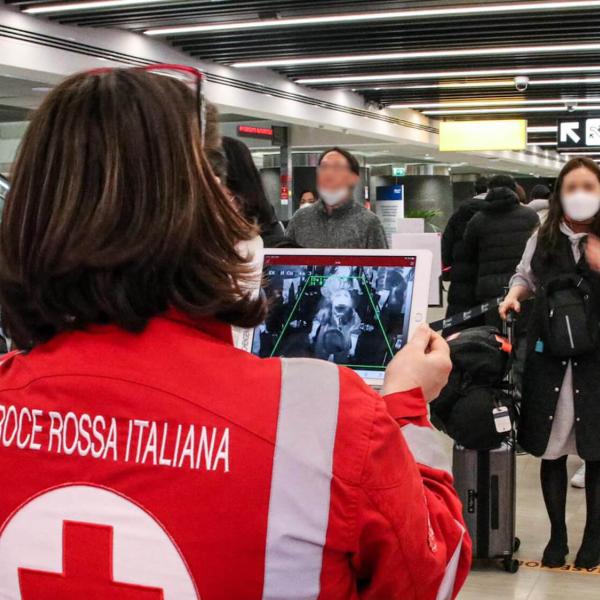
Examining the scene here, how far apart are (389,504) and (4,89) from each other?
15043 millimetres

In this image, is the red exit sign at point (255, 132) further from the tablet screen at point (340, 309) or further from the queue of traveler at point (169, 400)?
the queue of traveler at point (169, 400)

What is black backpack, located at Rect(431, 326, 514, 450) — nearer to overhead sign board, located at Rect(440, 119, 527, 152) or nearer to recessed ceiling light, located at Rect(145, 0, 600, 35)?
recessed ceiling light, located at Rect(145, 0, 600, 35)

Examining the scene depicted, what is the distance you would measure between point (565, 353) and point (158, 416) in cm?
312

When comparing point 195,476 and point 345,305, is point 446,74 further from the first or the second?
point 195,476

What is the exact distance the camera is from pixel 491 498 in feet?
13.4

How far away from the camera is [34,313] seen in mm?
1010

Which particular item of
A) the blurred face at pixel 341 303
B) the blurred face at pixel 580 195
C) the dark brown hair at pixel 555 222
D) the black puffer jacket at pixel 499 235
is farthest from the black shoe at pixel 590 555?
the blurred face at pixel 341 303

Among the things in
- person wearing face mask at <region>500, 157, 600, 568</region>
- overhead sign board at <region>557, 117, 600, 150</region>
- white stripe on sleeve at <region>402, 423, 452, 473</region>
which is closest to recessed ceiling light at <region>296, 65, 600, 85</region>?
overhead sign board at <region>557, 117, 600, 150</region>

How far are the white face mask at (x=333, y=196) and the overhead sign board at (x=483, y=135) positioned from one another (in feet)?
54.6

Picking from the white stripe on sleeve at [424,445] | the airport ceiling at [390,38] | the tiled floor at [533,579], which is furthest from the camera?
the airport ceiling at [390,38]

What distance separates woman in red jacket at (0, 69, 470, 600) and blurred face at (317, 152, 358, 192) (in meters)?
3.76

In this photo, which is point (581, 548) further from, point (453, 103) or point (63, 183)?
point (453, 103)

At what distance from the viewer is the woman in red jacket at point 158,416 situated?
3.03ft

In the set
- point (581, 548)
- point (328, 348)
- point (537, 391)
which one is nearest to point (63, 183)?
point (328, 348)
